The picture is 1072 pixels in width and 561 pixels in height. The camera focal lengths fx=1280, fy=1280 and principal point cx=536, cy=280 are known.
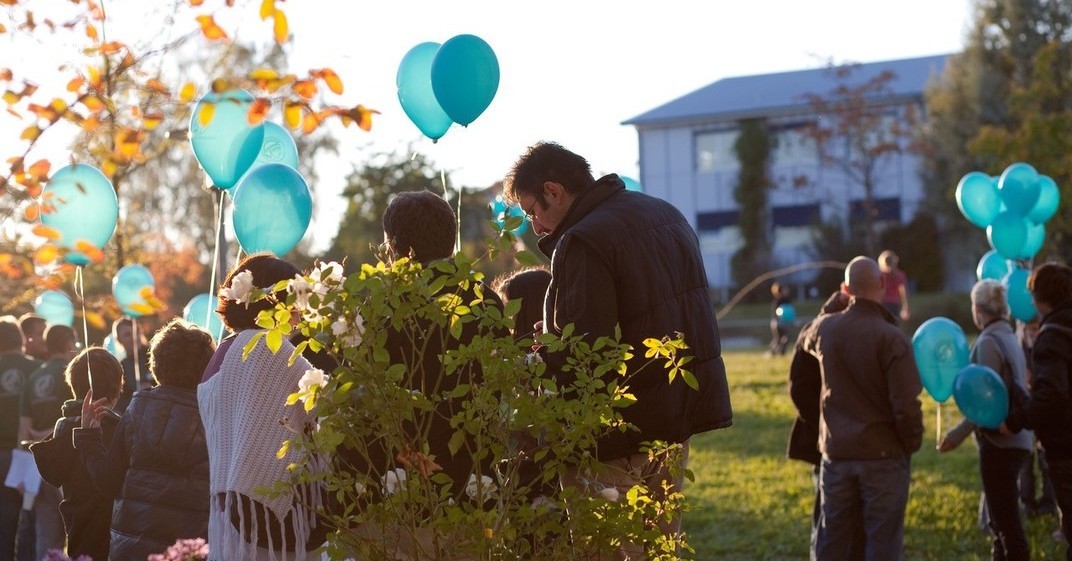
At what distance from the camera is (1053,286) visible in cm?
628

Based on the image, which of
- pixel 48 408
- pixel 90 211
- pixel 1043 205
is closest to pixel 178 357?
pixel 90 211

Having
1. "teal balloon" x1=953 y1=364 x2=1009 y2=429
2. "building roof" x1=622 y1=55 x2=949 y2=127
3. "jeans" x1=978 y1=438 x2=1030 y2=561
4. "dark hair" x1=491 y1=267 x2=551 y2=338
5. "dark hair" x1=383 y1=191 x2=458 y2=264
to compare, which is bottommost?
"jeans" x1=978 y1=438 x2=1030 y2=561

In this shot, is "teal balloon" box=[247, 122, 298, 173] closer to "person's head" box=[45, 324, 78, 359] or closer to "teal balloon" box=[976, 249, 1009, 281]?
"person's head" box=[45, 324, 78, 359]

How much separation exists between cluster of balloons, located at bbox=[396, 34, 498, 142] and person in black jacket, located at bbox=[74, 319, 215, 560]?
1.86 m

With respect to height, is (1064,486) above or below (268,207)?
below

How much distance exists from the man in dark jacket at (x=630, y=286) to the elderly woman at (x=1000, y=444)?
3.23m

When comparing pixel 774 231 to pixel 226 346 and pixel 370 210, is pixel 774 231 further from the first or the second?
pixel 226 346

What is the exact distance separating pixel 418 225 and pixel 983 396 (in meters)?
3.97

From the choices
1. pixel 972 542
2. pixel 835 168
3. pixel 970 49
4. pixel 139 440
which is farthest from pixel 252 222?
pixel 835 168

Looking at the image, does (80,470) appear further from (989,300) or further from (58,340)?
(989,300)

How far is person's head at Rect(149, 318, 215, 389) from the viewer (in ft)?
15.1

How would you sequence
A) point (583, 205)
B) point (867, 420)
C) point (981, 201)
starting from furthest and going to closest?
1. point (981, 201)
2. point (867, 420)
3. point (583, 205)

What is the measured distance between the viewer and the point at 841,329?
20.9ft

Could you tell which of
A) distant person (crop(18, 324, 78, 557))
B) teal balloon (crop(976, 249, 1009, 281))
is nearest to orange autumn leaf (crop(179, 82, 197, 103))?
distant person (crop(18, 324, 78, 557))
